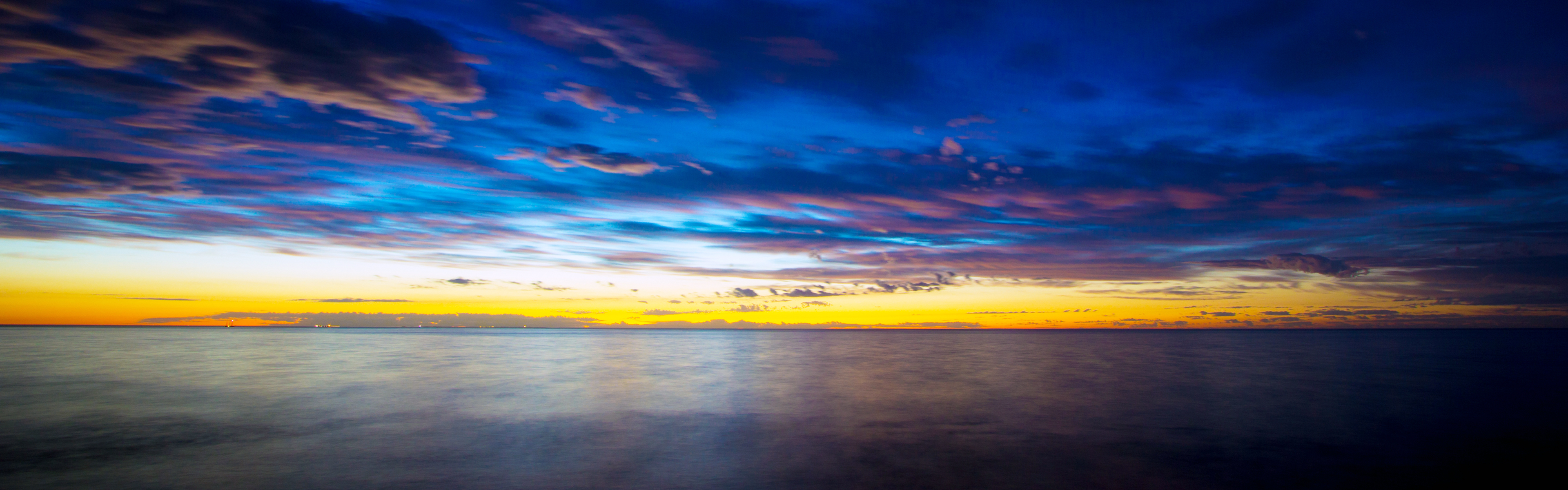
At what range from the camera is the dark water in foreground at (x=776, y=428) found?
12.4m

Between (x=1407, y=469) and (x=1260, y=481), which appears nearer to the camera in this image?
(x=1260, y=481)

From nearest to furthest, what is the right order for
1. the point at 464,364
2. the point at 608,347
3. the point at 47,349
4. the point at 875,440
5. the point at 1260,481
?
the point at 1260,481
the point at 875,440
the point at 464,364
the point at 47,349
the point at 608,347

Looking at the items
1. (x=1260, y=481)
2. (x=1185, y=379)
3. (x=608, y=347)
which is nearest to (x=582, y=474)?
(x=1260, y=481)

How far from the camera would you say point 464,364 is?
43250 millimetres

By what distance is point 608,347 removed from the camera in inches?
3019

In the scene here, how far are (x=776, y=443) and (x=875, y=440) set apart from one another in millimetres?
2183

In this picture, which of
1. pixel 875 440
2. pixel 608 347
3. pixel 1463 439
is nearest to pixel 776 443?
pixel 875 440

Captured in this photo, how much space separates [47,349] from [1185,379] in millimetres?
84983

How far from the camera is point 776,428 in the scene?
17859 mm

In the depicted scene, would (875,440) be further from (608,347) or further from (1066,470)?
(608,347)

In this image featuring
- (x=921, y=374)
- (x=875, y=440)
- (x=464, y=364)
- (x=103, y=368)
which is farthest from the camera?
(x=464, y=364)

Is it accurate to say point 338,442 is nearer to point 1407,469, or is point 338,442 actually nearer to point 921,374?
point 1407,469

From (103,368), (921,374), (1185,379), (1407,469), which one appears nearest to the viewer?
(1407,469)

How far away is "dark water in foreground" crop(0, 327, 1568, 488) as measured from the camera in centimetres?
1237
